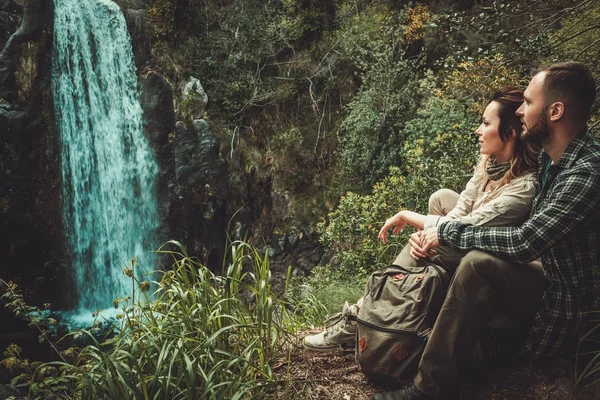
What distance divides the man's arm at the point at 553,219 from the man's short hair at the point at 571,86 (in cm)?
29

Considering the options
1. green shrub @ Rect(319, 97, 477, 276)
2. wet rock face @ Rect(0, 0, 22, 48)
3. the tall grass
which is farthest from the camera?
wet rock face @ Rect(0, 0, 22, 48)

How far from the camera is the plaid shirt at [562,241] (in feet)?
6.07

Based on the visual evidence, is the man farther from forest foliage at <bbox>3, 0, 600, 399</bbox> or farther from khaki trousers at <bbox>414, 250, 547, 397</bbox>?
forest foliage at <bbox>3, 0, 600, 399</bbox>

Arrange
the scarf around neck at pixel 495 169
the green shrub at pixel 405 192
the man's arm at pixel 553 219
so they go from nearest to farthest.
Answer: the man's arm at pixel 553 219, the scarf around neck at pixel 495 169, the green shrub at pixel 405 192

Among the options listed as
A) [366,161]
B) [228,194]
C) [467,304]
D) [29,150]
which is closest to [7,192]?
[29,150]

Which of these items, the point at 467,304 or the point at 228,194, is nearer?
the point at 467,304

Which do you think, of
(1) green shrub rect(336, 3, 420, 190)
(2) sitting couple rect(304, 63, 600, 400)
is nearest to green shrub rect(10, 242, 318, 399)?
(2) sitting couple rect(304, 63, 600, 400)

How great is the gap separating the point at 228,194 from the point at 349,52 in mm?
3900

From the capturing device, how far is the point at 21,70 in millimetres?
9141

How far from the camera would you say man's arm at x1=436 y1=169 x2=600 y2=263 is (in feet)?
6.04

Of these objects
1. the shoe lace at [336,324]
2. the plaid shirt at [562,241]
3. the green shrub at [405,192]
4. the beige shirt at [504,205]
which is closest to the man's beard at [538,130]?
the plaid shirt at [562,241]

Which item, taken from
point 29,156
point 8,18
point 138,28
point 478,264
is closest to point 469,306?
point 478,264

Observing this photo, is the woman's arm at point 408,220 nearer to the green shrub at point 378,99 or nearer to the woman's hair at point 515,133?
the woman's hair at point 515,133

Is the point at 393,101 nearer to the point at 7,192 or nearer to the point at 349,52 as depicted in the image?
the point at 349,52
